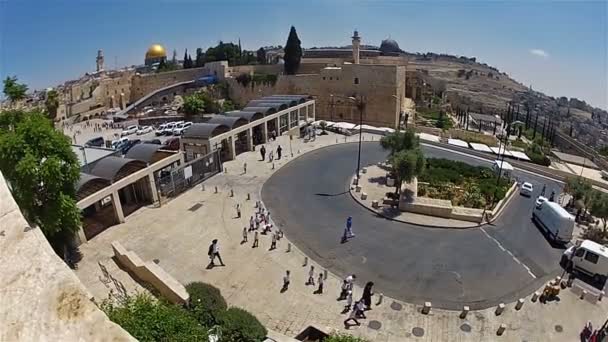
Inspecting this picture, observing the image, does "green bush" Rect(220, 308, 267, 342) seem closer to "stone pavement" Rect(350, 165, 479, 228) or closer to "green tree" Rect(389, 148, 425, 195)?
"stone pavement" Rect(350, 165, 479, 228)

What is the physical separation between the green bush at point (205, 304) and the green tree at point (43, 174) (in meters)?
5.98

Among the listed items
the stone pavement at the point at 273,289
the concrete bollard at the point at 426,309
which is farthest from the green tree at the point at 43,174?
the concrete bollard at the point at 426,309

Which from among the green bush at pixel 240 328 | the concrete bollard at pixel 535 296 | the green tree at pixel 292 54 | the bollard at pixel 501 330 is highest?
the green tree at pixel 292 54

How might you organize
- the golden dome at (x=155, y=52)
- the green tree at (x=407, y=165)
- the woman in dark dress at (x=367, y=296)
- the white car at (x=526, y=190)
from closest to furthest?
the woman in dark dress at (x=367, y=296) → the green tree at (x=407, y=165) → the white car at (x=526, y=190) → the golden dome at (x=155, y=52)

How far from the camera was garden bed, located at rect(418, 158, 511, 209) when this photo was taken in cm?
2089

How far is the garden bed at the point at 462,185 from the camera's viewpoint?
822 inches

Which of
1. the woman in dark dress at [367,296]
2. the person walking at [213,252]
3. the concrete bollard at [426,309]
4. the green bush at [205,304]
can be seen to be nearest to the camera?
the green bush at [205,304]

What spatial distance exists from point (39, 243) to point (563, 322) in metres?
14.7

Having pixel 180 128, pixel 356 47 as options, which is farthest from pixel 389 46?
pixel 180 128

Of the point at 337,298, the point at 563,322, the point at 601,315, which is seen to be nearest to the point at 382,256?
the point at 337,298

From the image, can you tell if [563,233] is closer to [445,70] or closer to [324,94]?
[324,94]

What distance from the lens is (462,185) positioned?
2286 cm

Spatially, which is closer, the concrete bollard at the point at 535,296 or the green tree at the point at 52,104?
the concrete bollard at the point at 535,296

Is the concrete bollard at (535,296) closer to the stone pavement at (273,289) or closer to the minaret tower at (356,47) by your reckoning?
the stone pavement at (273,289)
